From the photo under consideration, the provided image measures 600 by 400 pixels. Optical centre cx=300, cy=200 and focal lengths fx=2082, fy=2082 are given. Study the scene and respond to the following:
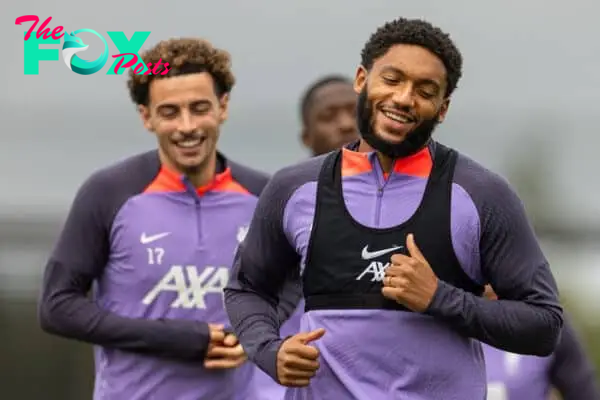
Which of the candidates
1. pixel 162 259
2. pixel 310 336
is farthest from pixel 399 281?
pixel 162 259

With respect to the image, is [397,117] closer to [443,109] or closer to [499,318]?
[443,109]

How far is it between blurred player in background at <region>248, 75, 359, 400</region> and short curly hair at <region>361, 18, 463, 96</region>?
3.02 meters

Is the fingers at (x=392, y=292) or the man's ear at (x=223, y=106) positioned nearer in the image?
the fingers at (x=392, y=292)

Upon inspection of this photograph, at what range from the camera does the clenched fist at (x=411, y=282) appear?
5.95 metres

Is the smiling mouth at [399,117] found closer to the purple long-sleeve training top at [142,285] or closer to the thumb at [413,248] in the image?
the thumb at [413,248]

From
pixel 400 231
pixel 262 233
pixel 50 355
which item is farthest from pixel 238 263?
pixel 50 355

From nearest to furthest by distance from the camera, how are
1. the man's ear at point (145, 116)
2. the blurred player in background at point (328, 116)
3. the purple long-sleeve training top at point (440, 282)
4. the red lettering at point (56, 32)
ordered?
1. the purple long-sleeve training top at point (440, 282)
2. the man's ear at point (145, 116)
3. the red lettering at point (56, 32)
4. the blurred player in background at point (328, 116)

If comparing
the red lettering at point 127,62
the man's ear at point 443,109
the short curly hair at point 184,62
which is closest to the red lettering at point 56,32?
the red lettering at point 127,62

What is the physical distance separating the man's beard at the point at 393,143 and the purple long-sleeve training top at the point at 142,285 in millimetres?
1576

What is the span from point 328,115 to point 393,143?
3.62 m

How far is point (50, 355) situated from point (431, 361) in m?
7.75

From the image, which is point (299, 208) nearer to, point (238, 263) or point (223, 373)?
point (238, 263)

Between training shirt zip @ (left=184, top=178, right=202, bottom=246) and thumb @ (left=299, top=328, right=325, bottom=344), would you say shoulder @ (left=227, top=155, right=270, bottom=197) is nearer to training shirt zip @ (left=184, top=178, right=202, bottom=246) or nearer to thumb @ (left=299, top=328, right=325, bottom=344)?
training shirt zip @ (left=184, top=178, right=202, bottom=246)

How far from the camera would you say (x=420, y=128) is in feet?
20.3
